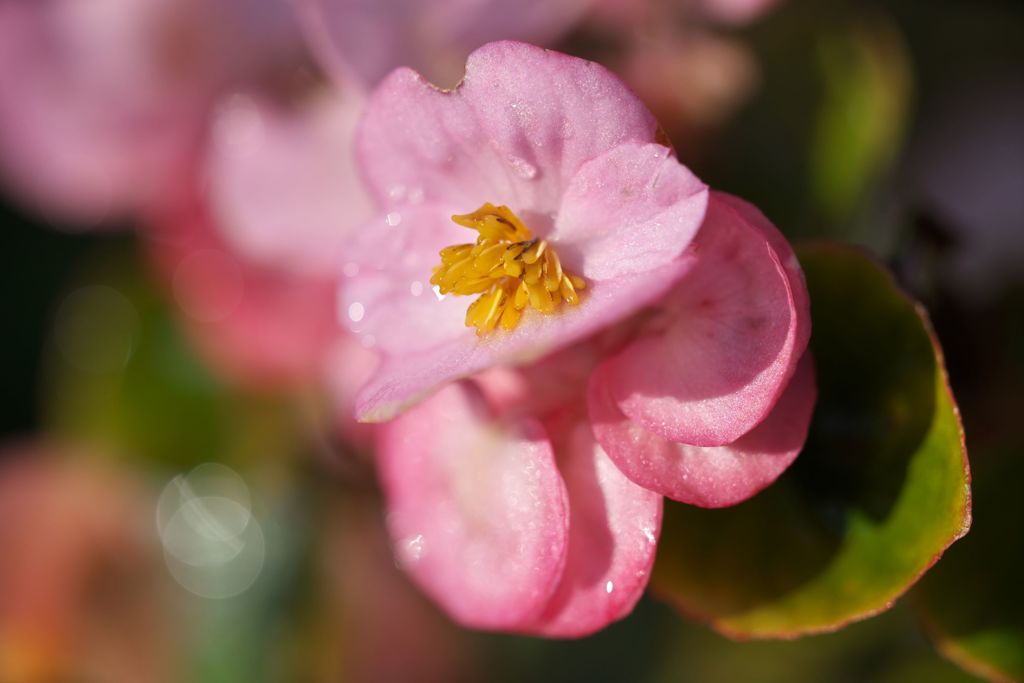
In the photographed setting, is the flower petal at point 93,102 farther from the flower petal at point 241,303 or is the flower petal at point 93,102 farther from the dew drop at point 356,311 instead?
the dew drop at point 356,311

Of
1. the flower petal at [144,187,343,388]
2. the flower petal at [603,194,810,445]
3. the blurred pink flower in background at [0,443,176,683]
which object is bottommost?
the blurred pink flower in background at [0,443,176,683]

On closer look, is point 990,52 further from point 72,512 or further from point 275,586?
point 72,512

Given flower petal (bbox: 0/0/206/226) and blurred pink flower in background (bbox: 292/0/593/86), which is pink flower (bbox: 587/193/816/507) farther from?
flower petal (bbox: 0/0/206/226)

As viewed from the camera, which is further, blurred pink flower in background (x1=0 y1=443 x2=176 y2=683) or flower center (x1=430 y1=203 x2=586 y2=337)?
blurred pink flower in background (x1=0 y1=443 x2=176 y2=683)

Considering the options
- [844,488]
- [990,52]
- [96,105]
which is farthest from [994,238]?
[96,105]

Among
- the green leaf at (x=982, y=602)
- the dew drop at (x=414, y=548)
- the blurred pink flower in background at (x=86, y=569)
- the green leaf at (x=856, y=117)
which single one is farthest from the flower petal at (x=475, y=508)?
the blurred pink flower in background at (x=86, y=569)

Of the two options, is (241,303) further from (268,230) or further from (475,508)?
(475,508)

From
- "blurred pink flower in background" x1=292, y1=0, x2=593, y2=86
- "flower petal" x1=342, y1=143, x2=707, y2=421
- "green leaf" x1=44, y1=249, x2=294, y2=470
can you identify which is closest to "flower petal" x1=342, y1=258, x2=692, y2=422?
"flower petal" x1=342, y1=143, x2=707, y2=421
